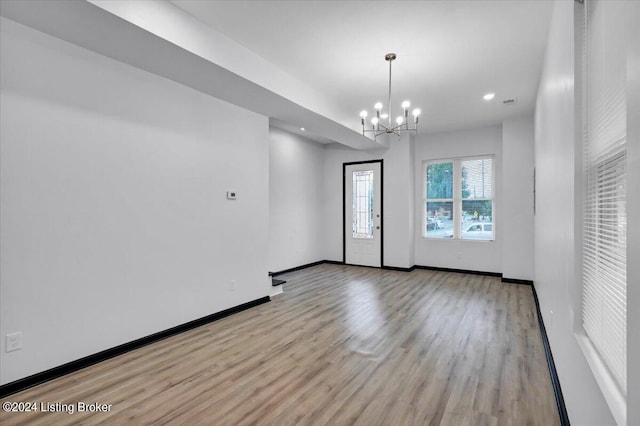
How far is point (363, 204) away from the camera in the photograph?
753 cm

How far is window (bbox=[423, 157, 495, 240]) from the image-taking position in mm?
6547

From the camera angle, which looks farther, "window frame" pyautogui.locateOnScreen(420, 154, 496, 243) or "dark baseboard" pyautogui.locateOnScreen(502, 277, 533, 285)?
"window frame" pyautogui.locateOnScreen(420, 154, 496, 243)

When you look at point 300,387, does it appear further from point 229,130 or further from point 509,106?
point 509,106

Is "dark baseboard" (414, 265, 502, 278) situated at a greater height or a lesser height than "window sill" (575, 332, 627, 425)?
lesser

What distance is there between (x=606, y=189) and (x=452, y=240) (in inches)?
224

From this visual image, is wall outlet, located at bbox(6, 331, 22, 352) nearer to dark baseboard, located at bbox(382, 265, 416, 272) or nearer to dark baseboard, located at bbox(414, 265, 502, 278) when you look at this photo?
dark baseboard, located at bbox(382, 265, 416, 272)

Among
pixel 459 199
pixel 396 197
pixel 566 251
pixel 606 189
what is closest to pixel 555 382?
pixel 566 251

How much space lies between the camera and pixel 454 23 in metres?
2.91

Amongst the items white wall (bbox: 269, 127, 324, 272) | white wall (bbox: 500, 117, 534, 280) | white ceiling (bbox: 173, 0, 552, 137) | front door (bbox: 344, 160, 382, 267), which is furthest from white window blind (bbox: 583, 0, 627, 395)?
front door (bbox: 344, 160, 382, 267)

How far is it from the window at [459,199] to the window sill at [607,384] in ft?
17.9

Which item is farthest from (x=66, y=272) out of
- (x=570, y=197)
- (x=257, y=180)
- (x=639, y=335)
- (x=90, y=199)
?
(x=570, y=197)

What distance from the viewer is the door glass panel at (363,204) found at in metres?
7.45

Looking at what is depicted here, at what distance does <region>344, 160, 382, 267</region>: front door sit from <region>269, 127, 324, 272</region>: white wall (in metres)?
0.68

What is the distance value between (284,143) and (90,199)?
13.9 feet
